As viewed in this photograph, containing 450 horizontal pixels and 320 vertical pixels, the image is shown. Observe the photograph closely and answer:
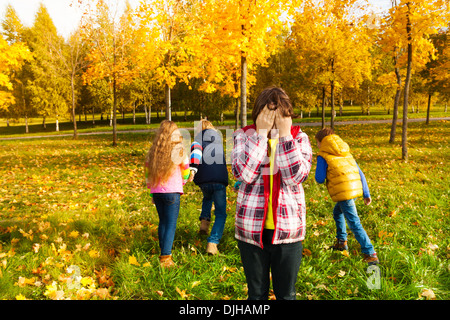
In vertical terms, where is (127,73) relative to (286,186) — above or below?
above

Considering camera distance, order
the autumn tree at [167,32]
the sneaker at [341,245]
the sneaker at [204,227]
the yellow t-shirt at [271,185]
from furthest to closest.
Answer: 1. the autumn tree at [167,32]
2. the sneaker at [204,227]
3. the sneaker at [341,245]
4. the yellow t-shirt at [271,185]

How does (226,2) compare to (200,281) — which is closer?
(200,281)

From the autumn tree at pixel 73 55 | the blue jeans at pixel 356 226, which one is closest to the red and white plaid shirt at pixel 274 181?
the blue jeans at pixel 356 226

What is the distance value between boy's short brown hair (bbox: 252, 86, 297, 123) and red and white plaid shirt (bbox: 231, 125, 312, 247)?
0.15 meters

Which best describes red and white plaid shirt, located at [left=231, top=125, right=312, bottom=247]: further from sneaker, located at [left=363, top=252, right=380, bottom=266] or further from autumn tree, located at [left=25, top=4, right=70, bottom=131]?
autumn tree, located at [left=25, top=4, right=70, bottom=131]

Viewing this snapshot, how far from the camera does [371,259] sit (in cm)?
383

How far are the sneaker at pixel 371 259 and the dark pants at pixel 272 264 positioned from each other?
203 centimetres

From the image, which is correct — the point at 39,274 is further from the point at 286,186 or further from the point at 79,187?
the point at 79,187

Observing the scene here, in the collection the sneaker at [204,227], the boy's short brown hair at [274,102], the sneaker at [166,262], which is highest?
the boy's short brown hair at [274,102]

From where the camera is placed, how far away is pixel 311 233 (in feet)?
15.8

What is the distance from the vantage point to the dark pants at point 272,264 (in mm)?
2154

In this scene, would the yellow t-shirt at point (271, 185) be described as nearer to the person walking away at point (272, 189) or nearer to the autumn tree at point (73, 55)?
the person walking away at point (272, 189)
